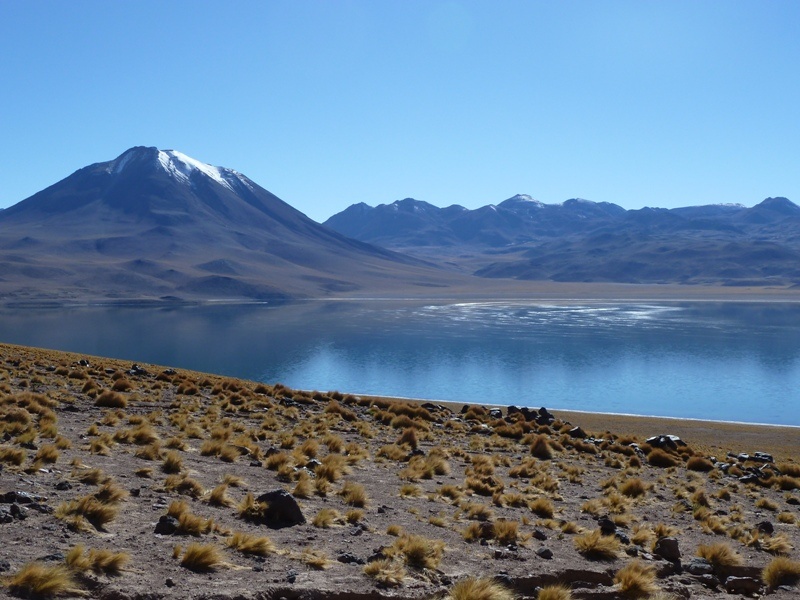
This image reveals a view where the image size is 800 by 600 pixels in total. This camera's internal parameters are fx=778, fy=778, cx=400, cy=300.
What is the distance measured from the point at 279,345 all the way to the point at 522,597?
52.6 meters

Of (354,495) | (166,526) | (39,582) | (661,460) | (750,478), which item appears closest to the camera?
(39,582)

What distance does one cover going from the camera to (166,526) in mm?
6230

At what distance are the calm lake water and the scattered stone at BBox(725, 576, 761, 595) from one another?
25.7m

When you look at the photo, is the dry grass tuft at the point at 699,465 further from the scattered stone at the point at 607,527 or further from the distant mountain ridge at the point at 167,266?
the distant mountain ridge at the point at 167,266

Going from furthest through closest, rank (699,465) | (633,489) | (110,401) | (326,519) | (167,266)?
1. (167,266)
2. (699,465)
3. (110,401)
4. (633,489)
5. (326,519)

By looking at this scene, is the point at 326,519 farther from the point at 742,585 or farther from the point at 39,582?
the point at 742,585

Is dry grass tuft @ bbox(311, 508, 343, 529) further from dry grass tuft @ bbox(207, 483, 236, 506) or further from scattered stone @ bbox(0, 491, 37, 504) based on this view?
scattered stone @ bbox(0, 491, 37, 504)

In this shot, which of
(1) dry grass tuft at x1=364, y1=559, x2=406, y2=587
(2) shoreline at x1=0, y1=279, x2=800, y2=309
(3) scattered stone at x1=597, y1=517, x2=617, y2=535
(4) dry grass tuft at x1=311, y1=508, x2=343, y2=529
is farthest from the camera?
(2) shoreline at x1=0, y1=279, x2=800, y2=309

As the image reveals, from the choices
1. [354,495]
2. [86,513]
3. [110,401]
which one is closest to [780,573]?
[354,495]

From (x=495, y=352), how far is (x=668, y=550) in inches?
1785

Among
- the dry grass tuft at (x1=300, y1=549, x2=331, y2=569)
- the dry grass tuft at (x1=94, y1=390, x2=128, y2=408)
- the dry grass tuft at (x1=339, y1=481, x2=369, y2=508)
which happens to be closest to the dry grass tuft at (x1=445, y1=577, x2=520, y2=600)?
the dry grass tuft at (x1=300, y1=549, x2=331, y2=569)

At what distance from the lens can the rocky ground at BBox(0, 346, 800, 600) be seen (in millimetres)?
5684

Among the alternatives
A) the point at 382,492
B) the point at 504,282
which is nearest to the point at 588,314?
the point at 382,492

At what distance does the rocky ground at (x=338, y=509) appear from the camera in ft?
18.6
